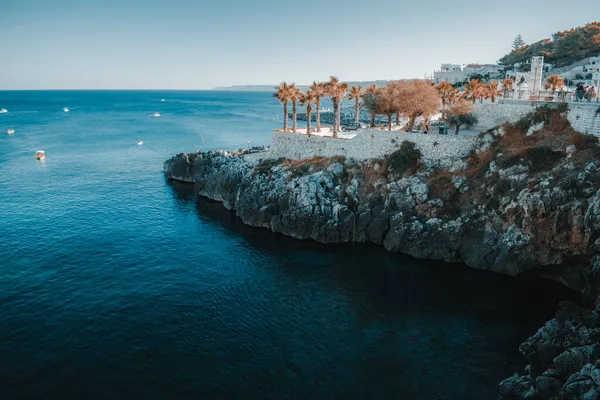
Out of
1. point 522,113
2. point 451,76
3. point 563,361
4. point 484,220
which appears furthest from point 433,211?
point 451,76

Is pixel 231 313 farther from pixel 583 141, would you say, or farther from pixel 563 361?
pixel 583 141

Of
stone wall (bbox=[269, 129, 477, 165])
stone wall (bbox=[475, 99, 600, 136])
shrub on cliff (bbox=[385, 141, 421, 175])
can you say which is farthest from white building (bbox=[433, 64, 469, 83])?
shrub on cliff (bbox=[385, 141, 421, 175])

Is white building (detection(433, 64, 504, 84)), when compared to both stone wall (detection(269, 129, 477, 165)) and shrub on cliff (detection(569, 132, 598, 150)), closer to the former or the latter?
stone wall (detection(269, 129, 477, 165))

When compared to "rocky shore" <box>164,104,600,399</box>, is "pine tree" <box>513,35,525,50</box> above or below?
above

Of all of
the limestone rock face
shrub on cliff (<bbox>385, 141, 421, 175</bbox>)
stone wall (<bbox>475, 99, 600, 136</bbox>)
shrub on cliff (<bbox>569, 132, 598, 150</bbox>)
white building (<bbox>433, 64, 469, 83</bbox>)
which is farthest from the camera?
white building (<bbox>433, 64, 469, 83</bbox>)

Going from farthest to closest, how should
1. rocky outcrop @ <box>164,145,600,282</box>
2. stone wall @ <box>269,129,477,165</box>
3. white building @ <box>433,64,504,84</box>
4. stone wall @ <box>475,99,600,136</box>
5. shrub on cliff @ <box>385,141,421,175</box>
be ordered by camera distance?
white building @ <box>433,64,504,84</box>
shrub on cliff @ <box>385,141,421,175</box>
stone wall @ <box>269,129,477,165</box>
stone wall @ <box>475,99,600,136</box>
rocky outcrop @ <box>164,145,600,282</box>

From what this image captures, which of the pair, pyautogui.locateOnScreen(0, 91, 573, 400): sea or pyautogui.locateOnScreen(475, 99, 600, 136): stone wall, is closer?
pyautogui.locateOnScreen(0, 91, 573, 400): sea

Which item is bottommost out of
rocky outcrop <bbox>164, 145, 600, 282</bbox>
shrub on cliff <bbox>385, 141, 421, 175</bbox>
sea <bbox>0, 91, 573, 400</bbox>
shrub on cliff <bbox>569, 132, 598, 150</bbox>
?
sea <bbox>0, 91, 573, 400</bbox>
